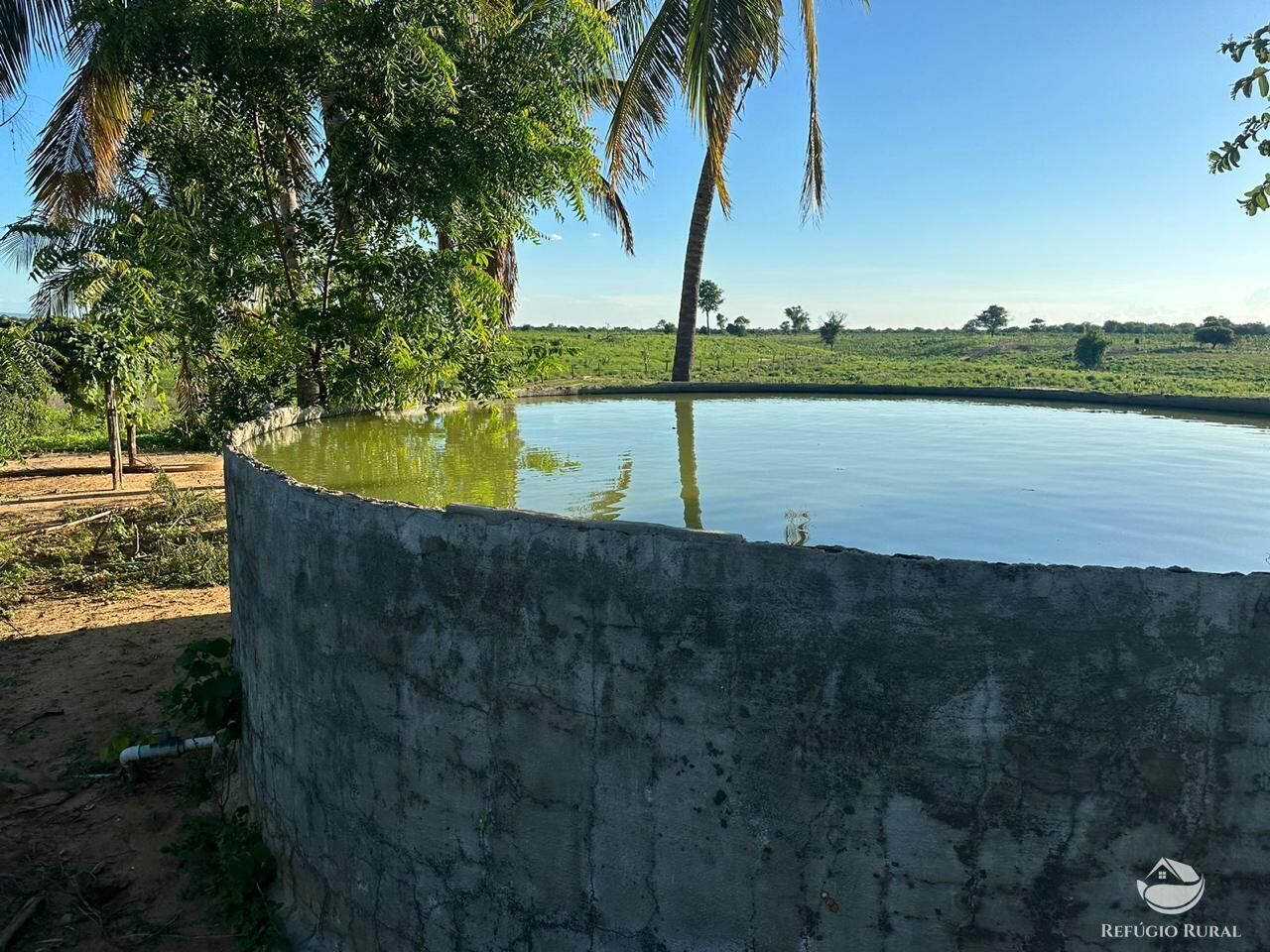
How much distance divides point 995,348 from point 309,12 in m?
39.6

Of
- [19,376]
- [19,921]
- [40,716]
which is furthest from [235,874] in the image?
[19,376]

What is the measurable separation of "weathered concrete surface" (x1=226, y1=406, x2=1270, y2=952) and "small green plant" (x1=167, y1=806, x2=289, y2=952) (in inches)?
32.1

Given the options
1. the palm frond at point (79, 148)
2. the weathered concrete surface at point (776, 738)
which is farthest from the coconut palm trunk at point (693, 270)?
the weathered concrete surface at point (776, 738)

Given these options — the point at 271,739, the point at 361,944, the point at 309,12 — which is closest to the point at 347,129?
the point at 309,12

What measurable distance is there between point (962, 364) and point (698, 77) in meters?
24.8

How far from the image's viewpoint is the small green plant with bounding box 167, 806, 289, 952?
13.2 ft

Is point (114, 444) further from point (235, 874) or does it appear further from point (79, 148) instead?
point (235, 874)

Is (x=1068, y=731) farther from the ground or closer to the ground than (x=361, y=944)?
farther from the ground

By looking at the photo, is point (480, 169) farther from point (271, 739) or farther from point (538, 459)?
point (271, 739)

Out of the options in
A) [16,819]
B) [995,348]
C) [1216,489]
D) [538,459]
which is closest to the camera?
[16,819]

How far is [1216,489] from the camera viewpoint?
555cm

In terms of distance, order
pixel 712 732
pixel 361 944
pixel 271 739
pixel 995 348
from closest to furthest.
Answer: pixel 712 732
pixel 361 944
pixel 271 739
pixel 995 348

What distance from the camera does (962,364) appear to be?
1267 inches

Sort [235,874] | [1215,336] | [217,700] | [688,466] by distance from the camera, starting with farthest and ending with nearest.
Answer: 1. [1215,336]
2. [688,466]
3. [217,700]
4. [235,874]
